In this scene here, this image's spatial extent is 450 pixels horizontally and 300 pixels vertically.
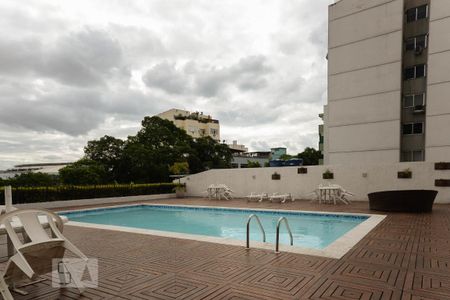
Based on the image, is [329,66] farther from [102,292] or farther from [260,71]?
[102,292]

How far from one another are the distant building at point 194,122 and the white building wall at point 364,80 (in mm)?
38650

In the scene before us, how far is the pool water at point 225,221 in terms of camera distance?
838 cm

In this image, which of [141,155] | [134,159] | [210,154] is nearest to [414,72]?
[141,155]

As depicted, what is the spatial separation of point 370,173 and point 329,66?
12.6m

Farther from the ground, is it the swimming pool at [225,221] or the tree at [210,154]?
the tree at [210,154]

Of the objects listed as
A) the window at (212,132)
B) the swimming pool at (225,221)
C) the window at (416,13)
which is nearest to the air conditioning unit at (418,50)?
the window at (416,13)

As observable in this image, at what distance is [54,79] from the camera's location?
14391mm

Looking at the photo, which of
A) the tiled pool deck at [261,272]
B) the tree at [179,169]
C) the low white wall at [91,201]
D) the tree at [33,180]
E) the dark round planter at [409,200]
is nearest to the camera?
Result: the tiled pool deck at [261,272]

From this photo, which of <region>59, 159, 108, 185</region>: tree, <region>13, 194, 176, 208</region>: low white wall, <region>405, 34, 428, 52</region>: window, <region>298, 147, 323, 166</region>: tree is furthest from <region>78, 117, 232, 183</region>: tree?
<region>298, 147, 323, 166</region>: tree

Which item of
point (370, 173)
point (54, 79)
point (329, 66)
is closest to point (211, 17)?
point (54, 79)

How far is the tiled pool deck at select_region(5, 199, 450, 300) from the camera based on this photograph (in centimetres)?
333

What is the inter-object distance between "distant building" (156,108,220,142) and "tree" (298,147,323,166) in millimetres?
18720

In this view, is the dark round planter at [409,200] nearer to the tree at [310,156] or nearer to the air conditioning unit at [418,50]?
the air conditioning unit at [418,50]

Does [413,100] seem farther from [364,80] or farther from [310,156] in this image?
[310,156]
